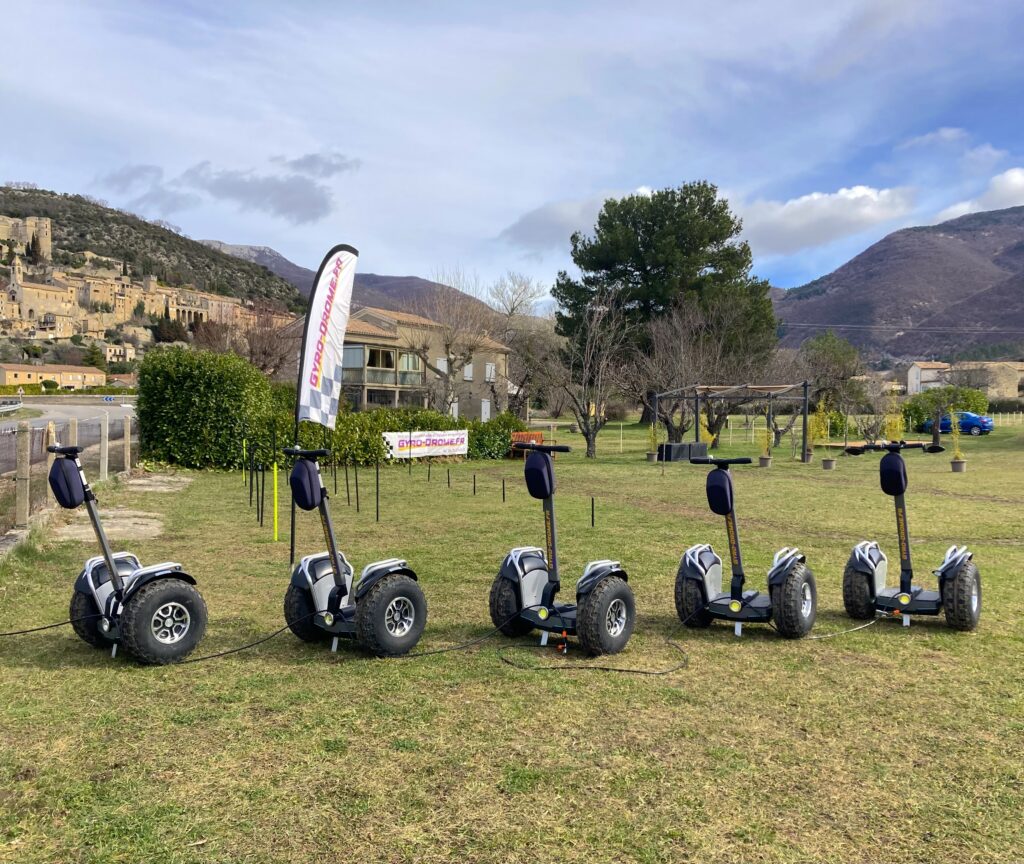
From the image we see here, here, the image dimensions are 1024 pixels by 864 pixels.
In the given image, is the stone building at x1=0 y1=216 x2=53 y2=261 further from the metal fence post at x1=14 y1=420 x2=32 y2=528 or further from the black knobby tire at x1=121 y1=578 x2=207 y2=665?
the black knobby tire at x1=121 y1=578 x2=207 y2=665

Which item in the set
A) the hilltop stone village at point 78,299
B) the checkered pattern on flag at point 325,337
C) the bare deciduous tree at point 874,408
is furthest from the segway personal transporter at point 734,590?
the hilltop stone village at point 78,299

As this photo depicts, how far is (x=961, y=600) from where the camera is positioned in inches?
232

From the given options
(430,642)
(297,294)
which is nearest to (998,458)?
(430,642)

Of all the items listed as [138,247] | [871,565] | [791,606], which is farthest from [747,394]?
[138,247]

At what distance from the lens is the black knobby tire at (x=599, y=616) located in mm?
5152

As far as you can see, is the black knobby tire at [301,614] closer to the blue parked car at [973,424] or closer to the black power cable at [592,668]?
the black power cable at [592,668]

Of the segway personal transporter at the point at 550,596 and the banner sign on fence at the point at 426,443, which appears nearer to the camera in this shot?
the segway personal transporter at the point at 550,596

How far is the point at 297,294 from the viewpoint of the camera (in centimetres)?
15300

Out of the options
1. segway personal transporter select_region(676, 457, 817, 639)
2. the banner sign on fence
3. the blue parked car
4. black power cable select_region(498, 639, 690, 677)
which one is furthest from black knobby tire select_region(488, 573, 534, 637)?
the blue parked car

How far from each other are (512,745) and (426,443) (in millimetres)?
19400

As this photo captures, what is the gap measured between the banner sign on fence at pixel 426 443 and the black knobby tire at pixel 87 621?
15.9 meters

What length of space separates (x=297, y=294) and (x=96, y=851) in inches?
6202

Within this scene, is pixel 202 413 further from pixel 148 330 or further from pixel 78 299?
pixel 78 299

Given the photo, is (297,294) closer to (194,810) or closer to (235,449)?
(235,449)
